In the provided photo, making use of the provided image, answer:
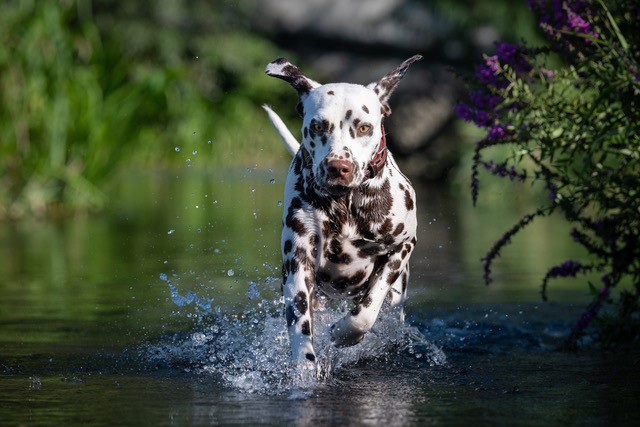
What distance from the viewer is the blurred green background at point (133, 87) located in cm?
1225

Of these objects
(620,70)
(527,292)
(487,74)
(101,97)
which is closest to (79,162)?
(101,97)

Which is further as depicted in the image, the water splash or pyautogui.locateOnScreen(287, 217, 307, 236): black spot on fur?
pyautogui.locateOnScreen(287, 217, 307, 236): black spot on fur

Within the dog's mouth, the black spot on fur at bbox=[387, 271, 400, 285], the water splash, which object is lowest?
the water splash

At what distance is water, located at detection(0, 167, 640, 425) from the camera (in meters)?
4.65

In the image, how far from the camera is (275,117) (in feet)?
21.8

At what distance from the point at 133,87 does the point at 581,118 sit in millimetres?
8116

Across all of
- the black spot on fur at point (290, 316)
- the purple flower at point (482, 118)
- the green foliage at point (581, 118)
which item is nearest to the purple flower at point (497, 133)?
the green foliage at point (581, 118)

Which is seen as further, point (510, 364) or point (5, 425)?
point (510, 364)

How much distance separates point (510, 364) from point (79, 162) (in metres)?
7.86

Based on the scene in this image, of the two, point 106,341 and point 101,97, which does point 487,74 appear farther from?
point 101,97

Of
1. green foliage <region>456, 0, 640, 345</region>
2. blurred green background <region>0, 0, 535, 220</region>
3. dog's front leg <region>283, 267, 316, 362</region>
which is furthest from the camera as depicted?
blurred green background <region>0, 0, 535, 220</region>

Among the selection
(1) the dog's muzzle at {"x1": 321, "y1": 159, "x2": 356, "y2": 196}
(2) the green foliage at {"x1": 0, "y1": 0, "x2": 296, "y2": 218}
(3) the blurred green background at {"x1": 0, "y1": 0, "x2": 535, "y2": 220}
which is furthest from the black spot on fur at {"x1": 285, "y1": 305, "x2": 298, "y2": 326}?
(2) the green foliage at {"x1": 0, "y1": 0, "x2": 296, "y2": 218}

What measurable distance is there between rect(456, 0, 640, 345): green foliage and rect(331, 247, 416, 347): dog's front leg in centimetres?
58

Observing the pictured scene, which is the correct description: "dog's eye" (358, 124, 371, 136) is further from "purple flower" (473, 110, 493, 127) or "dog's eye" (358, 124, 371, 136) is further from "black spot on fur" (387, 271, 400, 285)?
"purple flower" (473, 110, 493, 127)
